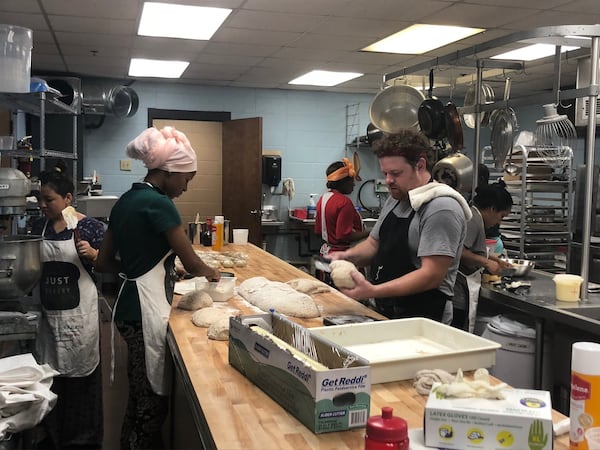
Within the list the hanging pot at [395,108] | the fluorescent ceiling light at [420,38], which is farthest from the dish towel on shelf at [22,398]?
the fluorescent ceiling light at [420,38]

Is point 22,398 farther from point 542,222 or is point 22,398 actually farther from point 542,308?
point 542,222

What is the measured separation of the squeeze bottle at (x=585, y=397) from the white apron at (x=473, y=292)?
6.63 ft

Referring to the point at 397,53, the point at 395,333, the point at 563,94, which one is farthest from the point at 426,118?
the point at 395,333

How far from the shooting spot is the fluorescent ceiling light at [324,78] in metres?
6.72

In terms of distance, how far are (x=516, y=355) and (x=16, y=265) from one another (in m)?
2.31

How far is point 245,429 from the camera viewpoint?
1.29m

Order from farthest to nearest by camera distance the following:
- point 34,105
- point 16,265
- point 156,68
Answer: point 156,68 → point 34,105 → point 16,265

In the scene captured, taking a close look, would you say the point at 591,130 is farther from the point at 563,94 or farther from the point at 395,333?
the point at 395,333

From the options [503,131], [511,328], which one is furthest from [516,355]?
[503,131]

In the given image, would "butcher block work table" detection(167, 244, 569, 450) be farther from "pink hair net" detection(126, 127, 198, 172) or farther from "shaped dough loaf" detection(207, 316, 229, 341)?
"pink hair net" detection(126, 127, 198, 172)

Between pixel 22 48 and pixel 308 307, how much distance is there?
185 cm

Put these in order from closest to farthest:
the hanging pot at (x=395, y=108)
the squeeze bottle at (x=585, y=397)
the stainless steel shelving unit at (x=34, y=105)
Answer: the squeeze bottle at (x=585, y=397)
the stainless steel shelving unit at (x=34, y=105)
the hanging pot at (x=395, y=108)

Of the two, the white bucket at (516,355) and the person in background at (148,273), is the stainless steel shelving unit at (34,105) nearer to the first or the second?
the person in background at (148,273)

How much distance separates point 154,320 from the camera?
7.37ft
